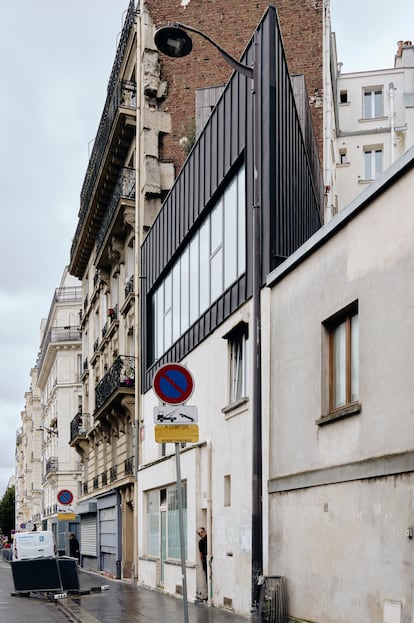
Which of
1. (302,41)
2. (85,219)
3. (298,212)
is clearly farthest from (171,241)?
(85,219)

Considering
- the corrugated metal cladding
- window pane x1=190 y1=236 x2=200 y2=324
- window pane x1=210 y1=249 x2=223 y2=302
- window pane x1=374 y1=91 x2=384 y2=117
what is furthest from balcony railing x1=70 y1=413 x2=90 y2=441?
window pane x1=210 y1=249 x2=223 y2=302

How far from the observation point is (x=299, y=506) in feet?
44.9

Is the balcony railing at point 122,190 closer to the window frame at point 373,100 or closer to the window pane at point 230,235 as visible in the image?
the window pane at point 230,235

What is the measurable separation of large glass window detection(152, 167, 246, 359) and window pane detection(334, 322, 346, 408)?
15.4 ft

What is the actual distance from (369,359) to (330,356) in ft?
5.47

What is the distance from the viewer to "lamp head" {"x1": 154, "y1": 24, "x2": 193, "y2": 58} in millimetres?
14588

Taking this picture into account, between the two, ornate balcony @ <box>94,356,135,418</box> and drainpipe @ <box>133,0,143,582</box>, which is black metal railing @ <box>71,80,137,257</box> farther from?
ornate balcony @ <box>94,356,135,418</box>

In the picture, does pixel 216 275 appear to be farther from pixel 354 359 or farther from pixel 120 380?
pixel 120 380

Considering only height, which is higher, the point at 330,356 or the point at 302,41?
the point at 302,41

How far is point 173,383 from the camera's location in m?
11.8

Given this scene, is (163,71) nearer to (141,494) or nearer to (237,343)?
(141,494)

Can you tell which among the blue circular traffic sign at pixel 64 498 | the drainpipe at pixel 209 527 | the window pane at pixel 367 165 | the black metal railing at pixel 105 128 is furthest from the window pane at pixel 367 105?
the drainpipe at pixel 209 527

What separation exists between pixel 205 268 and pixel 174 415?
9713 mm

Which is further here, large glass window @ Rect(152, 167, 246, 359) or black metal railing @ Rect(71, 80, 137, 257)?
black metal railing @ Rect(71, 80, 137, 257)
